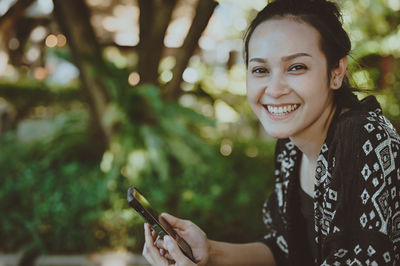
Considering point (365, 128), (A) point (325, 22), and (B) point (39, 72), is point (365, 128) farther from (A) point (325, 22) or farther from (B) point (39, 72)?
(B) point (39, 72)

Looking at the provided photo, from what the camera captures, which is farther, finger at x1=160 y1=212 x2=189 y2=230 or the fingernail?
finger at x1=160 y1=212 x2=189 y2=230

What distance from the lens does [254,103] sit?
66.2 inches

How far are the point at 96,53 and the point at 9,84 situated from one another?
6001 mm

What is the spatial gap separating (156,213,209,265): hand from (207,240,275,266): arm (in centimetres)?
5

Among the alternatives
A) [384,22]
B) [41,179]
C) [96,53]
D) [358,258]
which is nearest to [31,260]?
[41,179]

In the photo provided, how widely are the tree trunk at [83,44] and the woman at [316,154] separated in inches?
107

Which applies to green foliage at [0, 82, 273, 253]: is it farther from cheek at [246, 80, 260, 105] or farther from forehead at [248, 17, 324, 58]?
forehead at [248, 17, 324, 58]

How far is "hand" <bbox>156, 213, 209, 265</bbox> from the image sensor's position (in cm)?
178

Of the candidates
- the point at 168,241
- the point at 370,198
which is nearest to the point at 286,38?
the point at 370,198

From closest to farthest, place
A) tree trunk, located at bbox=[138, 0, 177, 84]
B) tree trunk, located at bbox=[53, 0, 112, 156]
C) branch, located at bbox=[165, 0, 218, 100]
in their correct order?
tree trunk, located at bbox=[53, 0, 112, 156] < branch, located at bbox=[165, 0, 218, 100] < tree trunk, located at bbox=[138, 0, 177, 84]

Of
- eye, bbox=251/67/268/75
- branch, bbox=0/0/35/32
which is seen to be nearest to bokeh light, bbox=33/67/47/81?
branch, bbox=0/0/35/32

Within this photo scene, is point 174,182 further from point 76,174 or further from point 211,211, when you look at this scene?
point 76,174

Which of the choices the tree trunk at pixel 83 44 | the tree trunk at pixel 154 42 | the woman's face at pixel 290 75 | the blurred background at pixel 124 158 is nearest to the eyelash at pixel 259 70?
the woman's face at pixel 290 75

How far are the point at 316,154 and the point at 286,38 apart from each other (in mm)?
466
